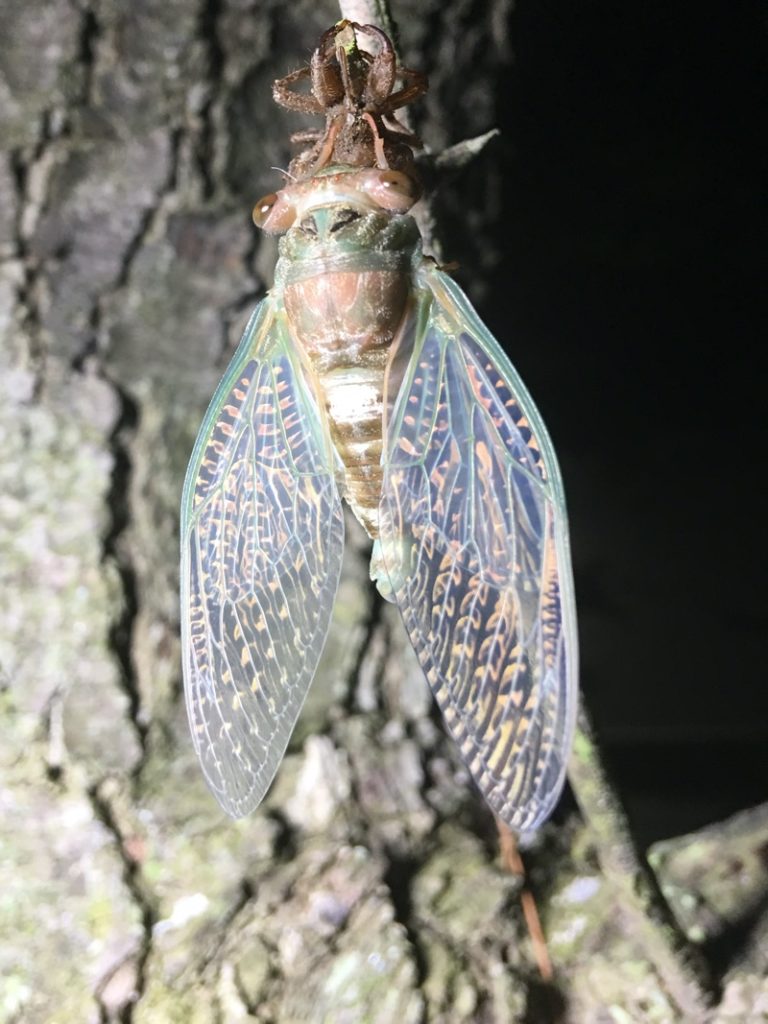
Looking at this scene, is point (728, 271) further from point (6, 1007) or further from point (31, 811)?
point (6, 1007)

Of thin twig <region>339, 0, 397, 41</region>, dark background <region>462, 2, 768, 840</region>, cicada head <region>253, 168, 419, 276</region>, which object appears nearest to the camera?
thin twig <region>339, 0, 397, 41</region>

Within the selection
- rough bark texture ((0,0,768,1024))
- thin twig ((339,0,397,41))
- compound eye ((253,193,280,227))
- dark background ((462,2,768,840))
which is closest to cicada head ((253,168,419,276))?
compound eye ((253,193,280,227))

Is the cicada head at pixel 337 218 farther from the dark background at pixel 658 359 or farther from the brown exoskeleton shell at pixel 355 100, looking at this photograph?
the dark background at pixel 658 359

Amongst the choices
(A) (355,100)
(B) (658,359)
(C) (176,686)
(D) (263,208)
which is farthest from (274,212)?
(B) (658,359)

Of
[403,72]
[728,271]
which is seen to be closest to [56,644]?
[403,72]

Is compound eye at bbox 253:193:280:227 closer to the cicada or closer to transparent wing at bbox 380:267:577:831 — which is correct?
the cicada

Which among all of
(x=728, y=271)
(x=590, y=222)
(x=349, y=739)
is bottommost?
(x=349, y=739)
